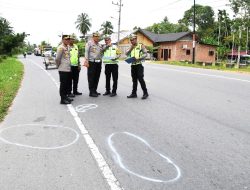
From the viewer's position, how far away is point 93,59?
11062 mm

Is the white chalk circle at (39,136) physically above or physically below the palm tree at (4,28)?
below

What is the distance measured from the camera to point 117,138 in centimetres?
620

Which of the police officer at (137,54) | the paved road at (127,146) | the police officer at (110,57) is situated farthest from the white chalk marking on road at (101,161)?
the police officer at (110,57)

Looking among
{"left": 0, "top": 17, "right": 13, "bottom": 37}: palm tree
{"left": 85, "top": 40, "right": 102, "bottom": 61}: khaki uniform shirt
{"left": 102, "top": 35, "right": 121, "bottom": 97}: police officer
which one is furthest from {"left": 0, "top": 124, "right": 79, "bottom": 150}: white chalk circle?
{"left": 0, "top": 17, "right": 13, "bottom": 37}: palm tree

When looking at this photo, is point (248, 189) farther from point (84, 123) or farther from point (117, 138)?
point (84, 123)

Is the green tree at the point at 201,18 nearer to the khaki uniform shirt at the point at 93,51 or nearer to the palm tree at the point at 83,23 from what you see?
the palm tree at the point at 83,23

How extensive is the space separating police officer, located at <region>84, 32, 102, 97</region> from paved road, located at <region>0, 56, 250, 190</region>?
1402 millimetres

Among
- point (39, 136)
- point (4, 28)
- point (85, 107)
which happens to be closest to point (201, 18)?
point (4, 28)

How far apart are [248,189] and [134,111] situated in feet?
15.6

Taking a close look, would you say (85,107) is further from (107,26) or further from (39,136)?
(107,26)

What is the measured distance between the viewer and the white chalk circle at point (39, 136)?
5.86 meters

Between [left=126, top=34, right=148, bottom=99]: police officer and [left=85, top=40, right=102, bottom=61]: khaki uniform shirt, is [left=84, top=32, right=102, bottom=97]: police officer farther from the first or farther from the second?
[left=126, top=34, right=148, bottom=99]: police officer

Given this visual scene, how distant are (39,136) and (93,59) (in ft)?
16.6

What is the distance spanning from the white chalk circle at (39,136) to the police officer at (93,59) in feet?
13.4
